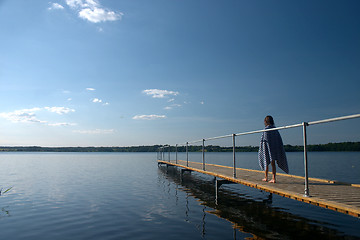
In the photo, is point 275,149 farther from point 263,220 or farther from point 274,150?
point 263,220

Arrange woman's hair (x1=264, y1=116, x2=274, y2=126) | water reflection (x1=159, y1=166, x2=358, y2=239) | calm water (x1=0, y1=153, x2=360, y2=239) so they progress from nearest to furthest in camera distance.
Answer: water reflection (x1=159, y1=166, x2=358, y2=239) < calm water (x1=0, y1=153, x2=360, y2=239) < woman's hair (x1=264, y1=116, x2=274, y2=126)

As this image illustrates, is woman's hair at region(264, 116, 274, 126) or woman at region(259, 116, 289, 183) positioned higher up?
woman's hair at region(264, 116, 274, 126)

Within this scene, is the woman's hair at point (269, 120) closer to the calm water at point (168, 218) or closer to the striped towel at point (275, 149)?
the striped towel at point (275, 149)

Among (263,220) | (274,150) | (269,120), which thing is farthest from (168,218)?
(269,120)

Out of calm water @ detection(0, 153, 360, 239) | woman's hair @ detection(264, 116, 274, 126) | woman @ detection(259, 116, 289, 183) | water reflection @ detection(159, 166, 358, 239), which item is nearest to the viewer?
water reflection @ detection(159, 166, 358, 239)

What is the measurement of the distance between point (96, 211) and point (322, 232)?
20.9ft

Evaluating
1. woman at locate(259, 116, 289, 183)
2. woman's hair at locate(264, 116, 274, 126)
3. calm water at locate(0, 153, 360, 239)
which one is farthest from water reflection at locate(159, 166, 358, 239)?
woman's hair at locate(264, 116, 274, 126)

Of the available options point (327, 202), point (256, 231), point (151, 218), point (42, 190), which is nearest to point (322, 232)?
point (256, 231)

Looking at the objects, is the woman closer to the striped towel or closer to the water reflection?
the striped towel

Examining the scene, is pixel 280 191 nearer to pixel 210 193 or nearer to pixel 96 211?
pixel 96 211

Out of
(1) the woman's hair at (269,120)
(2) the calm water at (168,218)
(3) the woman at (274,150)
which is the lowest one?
(2) the calm water at (168,218)

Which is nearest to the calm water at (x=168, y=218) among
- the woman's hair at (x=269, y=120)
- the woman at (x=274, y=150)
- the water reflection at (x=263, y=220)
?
the water reflection at (x=263, y=220)

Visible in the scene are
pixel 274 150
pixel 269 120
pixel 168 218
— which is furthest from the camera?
pixel 168 218

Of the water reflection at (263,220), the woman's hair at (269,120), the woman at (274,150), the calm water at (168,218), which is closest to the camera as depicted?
the water reflection at (263,220)
